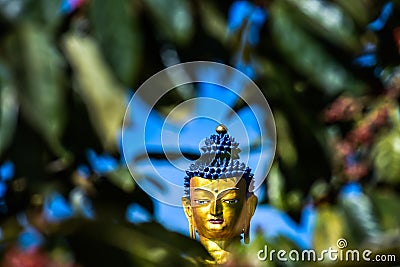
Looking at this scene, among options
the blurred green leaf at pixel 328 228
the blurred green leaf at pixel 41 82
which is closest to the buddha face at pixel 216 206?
the blurred green leaf at pixel 328 228

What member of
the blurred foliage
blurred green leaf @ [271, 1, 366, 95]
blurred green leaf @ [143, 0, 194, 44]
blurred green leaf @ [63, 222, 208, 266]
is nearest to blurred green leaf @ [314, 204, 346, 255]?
the blurred foliage

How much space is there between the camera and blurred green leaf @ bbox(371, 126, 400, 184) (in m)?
1.52

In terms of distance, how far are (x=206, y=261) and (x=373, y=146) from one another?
39.9 inches

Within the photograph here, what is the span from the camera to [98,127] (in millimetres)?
748

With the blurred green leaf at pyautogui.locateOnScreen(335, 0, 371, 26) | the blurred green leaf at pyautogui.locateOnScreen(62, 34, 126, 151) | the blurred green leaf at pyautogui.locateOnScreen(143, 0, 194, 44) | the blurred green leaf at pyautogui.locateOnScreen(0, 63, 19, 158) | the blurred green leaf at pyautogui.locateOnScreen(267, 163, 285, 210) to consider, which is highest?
the blurred green leaf at pyautogui.locateOnScreen(267, 163, 285, 210)

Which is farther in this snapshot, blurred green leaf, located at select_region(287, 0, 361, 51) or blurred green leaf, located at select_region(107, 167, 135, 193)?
blurred green leaf, located at select_region(107, 167, 135, 193)

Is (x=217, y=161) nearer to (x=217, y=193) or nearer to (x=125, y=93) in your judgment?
(x=217, y=193)

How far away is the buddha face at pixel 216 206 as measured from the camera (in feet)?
3.50

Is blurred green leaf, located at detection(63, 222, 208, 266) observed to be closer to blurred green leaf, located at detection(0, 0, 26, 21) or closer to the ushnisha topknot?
blurred green leaf, located at detection(0, 0, 26, 21)

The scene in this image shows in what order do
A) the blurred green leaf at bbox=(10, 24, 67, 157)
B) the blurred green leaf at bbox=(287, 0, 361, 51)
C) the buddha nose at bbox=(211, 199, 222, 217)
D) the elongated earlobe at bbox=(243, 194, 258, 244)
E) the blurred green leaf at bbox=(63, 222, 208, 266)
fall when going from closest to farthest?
the blurred green leaf at bbox=(63, 222, 208, 266)
the blurred green leaf at bbox=(10, 24, 67, 157)
the blurred green leaf at bbox=(287, 0, 361, 51)
the buddha nose at bbox=(211, 199, 222, 217)
the elongated earlobe at bbox=(243, 194, 258, 244)

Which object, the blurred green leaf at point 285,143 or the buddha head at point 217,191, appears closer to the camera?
the blurred green leaf at point 285,143

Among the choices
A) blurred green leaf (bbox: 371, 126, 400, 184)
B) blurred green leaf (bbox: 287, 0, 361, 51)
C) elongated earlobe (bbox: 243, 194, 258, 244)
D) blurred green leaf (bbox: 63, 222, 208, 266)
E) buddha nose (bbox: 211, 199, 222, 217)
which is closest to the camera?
blurred green leaf (bbox: 63, 222, 208, 266)

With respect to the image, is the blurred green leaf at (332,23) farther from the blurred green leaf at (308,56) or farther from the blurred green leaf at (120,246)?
the blurred green leaf at (120,246)

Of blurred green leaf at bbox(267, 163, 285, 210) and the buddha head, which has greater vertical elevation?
blurred green leaf at bbox(267, 163, 285, 210)
